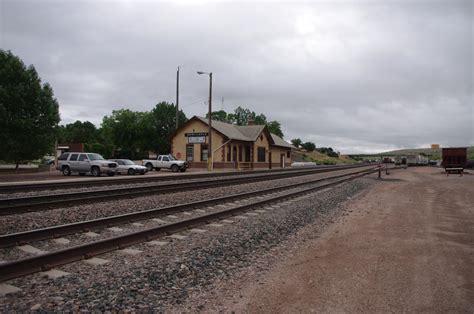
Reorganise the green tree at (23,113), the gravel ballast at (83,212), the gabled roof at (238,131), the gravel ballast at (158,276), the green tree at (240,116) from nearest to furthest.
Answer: the gravel ballast at (158,276), the gravel ballast at (83,212), the green tree at (23,113), the gabled roof at (238,131), the green tree at (240,116)

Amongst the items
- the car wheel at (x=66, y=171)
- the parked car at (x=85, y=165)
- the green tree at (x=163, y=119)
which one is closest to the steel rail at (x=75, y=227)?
the parked car at (x=85, y=165)

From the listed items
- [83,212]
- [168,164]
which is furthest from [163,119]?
[83,212]

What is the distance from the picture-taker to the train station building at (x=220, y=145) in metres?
44.6

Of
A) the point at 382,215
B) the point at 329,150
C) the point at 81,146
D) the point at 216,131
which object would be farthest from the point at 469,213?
the point at 329,150

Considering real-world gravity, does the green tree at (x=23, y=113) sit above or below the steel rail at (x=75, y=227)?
above

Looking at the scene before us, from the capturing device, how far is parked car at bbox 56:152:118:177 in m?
26.4

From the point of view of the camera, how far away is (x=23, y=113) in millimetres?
31266

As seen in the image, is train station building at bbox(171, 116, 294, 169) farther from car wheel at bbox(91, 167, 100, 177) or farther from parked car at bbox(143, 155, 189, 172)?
car wheel at bbox(91, 167, 100, 177)

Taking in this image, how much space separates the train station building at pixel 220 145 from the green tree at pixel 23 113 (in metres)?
17.2

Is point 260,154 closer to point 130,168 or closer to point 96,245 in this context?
point 130,168

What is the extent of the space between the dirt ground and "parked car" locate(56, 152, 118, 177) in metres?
21.1

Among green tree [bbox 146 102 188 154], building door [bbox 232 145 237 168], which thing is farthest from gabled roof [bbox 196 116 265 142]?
green tree [bbox 146 102 188 154]

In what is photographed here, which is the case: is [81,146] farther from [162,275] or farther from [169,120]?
[162,275]

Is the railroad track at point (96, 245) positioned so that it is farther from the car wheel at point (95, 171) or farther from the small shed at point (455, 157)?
the small shed at point (455, 157)
